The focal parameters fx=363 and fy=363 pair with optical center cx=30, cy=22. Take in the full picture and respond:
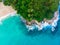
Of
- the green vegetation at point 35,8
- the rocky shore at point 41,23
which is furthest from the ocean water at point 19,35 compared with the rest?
the green vegetation at point 35,8

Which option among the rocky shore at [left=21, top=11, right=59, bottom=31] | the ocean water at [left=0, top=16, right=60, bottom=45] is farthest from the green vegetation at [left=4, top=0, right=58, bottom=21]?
the ocean water at [left=0, top=16, right=60, bottom=45]

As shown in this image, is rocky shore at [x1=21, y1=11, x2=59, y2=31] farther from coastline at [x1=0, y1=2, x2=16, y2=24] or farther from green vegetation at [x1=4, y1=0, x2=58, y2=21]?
coastline at [x1=0, y1=2, x2=16, y2=24]

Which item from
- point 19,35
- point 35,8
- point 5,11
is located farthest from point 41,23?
point 5,11

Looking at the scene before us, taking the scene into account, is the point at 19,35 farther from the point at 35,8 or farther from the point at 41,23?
the point at 35,8

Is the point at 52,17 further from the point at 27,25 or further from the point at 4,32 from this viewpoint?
the point at 4,32

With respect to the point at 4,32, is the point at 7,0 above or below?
above

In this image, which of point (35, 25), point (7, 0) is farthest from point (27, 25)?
point (7, 0)
